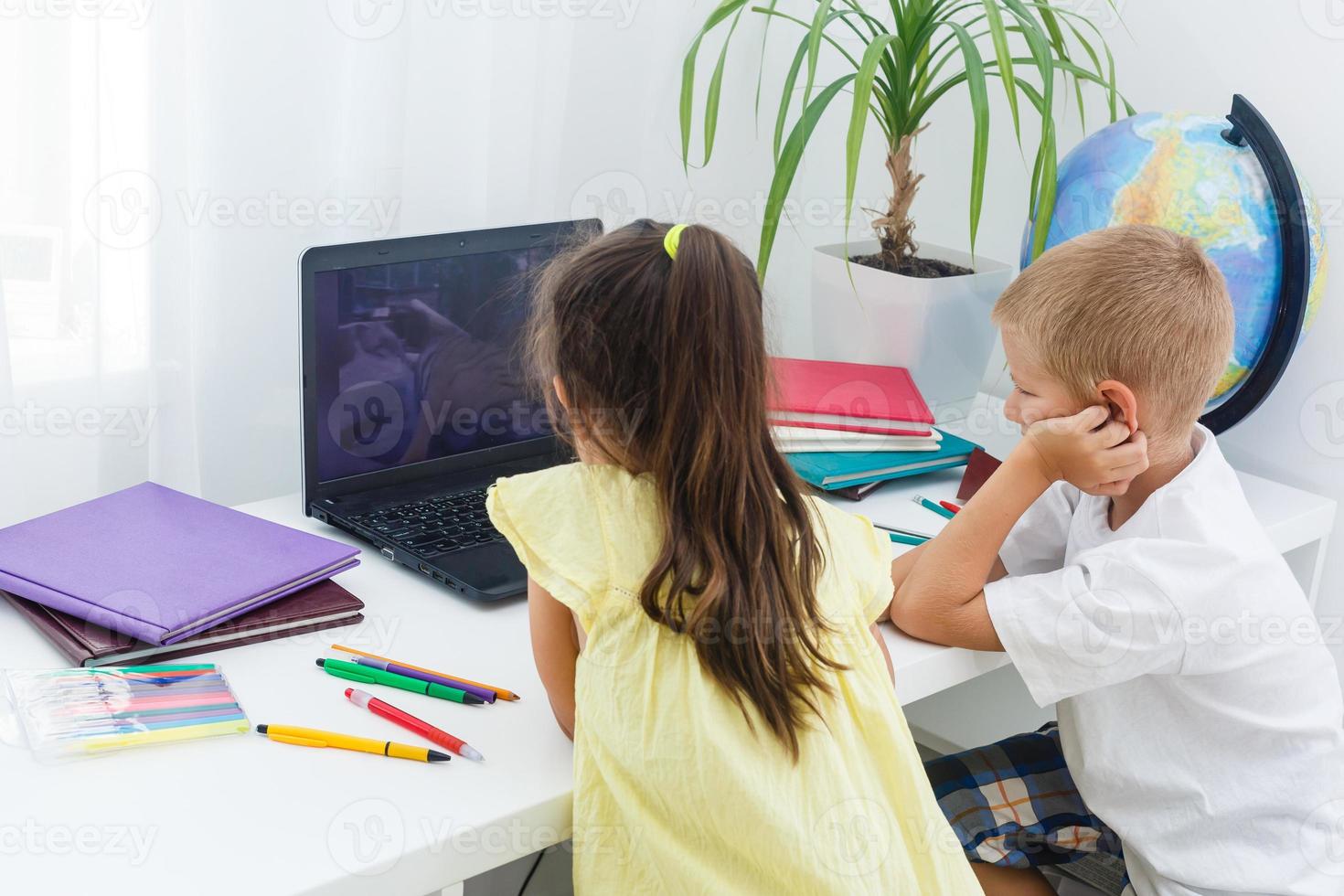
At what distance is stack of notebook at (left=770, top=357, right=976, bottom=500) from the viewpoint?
4.25 feet

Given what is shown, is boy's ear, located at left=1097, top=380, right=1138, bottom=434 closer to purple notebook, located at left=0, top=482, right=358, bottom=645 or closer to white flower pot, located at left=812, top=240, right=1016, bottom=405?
white flower pot, located at left=812, top=240, right=1016, bottom=405

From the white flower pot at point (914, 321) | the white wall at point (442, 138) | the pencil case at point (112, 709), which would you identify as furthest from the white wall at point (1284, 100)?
the pencil case at point (112, 709)

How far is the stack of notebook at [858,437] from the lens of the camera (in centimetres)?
130

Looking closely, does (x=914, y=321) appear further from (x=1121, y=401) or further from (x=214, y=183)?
(x=214, y=183)

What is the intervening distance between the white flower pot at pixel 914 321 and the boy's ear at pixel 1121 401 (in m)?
0.51

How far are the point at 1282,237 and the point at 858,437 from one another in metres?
0.50

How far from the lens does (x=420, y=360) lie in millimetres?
1183

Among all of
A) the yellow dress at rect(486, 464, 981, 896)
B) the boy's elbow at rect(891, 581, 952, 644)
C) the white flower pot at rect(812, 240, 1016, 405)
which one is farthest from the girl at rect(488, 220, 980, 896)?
the white flower pot at rect(812, 240, 1016, 405)

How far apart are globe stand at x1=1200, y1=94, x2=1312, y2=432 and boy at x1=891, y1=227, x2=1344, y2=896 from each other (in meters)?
0.38

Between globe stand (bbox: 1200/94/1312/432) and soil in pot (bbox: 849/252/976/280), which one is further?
soil in pot (bbox: 849/252/976/280)

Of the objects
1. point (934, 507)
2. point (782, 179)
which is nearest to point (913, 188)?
point (782, 179)

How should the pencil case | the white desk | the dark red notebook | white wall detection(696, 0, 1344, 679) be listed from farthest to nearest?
white wall detection(696, 0, 1344, 679) → the dark red notebook → the pencil case → the white desk

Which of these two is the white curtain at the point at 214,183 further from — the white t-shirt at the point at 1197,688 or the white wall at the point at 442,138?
the white t-shirt at the point at 1197,688

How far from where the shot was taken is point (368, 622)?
38.7 inches
